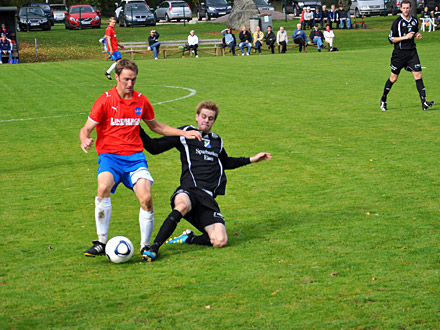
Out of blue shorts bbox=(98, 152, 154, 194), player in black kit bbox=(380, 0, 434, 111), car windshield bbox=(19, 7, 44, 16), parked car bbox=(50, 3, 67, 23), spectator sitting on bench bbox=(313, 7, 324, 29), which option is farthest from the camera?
parked car bbox=(50, 3, 67, 23)

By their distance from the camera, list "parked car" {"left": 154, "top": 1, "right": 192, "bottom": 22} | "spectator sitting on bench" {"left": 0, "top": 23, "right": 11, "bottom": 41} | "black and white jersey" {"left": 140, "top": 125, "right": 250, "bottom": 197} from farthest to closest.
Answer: "parked car" {"left": 154, "top": 1, "right": 192, "bottom": 22} < "spectator sitting on bench" {"left": 0, "top": 23, "right": 11, "bottom": 41} < "black and white jersey" {"left": 140, "top": 125, "right": 250, "bottom": 197}

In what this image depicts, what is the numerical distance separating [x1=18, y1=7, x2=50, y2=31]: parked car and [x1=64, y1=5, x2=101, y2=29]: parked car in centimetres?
194

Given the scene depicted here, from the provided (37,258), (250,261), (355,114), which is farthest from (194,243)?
(355,114)

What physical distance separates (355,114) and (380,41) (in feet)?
97.3

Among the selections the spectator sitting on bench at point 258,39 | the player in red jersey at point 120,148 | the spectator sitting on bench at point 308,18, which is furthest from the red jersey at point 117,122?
the spectator sitting on bench at point 308,18

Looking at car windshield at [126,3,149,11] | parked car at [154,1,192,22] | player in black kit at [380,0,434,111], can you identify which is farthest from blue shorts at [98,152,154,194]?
parked car at [154,1,192,22]

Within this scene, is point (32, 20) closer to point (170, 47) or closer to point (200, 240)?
point (170, 47)

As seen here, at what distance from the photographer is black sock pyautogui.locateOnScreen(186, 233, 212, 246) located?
723 centimetres

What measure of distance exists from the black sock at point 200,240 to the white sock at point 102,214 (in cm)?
97

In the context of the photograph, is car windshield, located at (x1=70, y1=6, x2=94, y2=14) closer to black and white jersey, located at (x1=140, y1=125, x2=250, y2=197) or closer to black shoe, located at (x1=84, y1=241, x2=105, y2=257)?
black and white jersey, located at (x1=140, y1=125, x2=250, y2=197)

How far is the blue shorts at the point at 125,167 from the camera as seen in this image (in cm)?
689

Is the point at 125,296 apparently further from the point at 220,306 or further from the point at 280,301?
the point at 280,301

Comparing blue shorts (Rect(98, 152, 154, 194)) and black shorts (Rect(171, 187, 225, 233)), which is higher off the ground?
blue shorts (Rect(98, 152, 154, 194))

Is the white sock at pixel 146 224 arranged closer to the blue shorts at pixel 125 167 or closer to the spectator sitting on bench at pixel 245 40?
the blue shorts at pixel 125 167
